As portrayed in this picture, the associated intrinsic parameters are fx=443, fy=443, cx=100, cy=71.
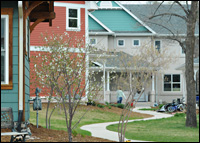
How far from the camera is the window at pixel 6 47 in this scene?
9859 millimetres

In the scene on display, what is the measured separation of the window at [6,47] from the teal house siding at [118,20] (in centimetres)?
2489

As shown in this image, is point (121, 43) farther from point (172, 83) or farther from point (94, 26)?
point (172, 83)

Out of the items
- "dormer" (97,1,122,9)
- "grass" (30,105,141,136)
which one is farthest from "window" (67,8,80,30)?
"dormer" (97,1,122,9)

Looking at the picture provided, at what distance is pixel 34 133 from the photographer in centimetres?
1119

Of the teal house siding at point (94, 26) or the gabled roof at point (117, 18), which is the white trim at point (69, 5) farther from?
the gabled roof at point (117, 18)

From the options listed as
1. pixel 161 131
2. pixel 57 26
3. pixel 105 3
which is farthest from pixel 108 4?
pixel 161 131

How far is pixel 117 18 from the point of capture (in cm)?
3512

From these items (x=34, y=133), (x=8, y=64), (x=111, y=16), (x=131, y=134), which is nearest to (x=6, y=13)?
(x=8, y=64)

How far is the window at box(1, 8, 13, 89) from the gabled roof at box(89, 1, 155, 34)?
81.0ft

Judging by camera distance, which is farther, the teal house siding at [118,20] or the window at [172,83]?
the window at [172,83]

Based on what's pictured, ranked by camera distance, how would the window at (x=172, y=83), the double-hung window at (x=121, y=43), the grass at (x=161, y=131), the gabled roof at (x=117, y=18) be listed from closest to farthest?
the grass at (x=161, y=131)
the double-hung window at (x=121, y=43)
the gabled roof at (x=117, y=18)
the window at (x=172, y=83)

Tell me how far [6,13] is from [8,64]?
1.17 metres

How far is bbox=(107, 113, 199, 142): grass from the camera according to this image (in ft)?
45.2

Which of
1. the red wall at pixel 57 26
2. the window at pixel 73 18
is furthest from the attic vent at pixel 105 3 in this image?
the red wall at pixel 57 26
